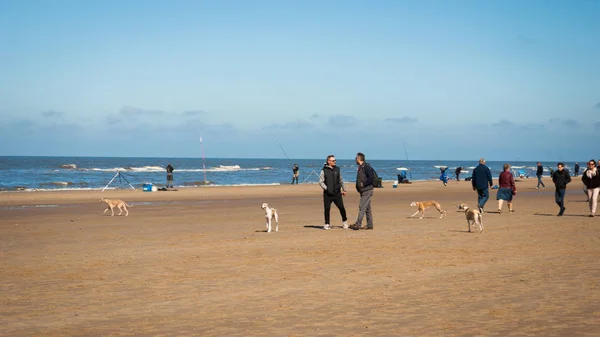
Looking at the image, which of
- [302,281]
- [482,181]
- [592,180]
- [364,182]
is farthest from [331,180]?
[592,180]

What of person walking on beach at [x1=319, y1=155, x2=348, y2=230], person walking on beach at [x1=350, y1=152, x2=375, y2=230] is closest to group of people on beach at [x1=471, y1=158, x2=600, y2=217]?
person walking on beach at [x1=350, y1=152, x2=375, y2=230]

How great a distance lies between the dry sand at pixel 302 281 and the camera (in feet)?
22.8

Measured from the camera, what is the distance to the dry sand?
6938 millimetres

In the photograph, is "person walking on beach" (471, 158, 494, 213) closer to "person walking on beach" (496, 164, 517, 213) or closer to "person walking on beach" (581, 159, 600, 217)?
"person walking on beach" (496, 164, 517, 213)

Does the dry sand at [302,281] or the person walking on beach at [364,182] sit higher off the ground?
the person walking on beach at [364,182]

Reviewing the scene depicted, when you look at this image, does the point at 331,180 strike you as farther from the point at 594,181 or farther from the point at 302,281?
the point at 594,181

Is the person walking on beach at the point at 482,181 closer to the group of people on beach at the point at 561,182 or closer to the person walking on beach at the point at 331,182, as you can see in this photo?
the group of people on beach at the point at 561,182

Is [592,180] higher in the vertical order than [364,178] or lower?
lower

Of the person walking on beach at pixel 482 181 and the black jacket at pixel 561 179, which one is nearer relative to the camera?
the person walking on beach at pixel 482 181

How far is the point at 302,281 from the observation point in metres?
9.38

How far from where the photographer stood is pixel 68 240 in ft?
48.6

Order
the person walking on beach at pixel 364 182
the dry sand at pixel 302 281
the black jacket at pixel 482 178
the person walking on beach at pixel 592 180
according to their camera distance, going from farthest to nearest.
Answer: the black jacket at pixel 482 178
the person walking on beach at pixel 592 180
the person walking on beach at pixel 364 182
the dry sand at pixel 302 281

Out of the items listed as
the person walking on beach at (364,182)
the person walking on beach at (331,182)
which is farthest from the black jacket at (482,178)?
the person walking on beach at (331,182)

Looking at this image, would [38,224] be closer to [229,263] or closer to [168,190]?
[229,263]
